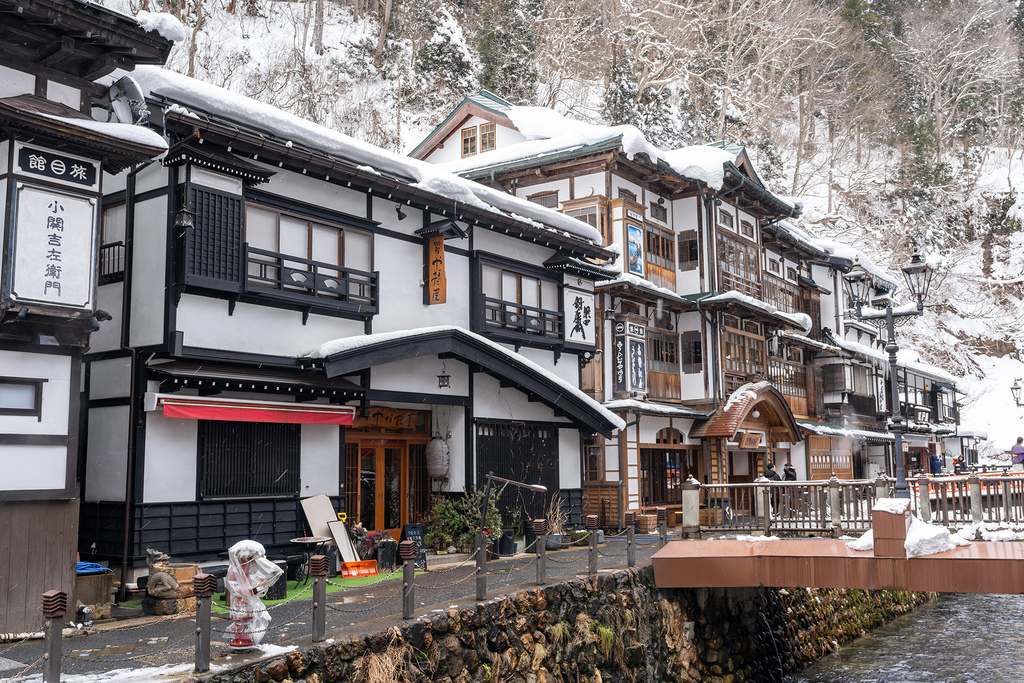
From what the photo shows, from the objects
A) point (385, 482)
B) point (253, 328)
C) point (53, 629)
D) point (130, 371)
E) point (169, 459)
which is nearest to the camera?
point (53, 629)

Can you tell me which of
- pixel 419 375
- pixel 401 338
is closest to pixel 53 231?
pixel 401 338

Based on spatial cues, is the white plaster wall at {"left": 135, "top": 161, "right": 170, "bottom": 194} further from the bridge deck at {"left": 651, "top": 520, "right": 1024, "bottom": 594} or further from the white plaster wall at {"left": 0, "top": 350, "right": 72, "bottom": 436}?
the bridge deck at {"left": 651, "top": 520, "right": 1024, "bottom": 594}

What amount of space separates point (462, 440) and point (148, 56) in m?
9.72

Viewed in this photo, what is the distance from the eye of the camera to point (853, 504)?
16578 millimetres

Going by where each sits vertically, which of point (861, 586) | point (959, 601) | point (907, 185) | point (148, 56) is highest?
point (907, 185)

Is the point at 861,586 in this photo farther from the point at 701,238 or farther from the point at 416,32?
the point at 416,32

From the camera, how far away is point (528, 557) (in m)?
17.8

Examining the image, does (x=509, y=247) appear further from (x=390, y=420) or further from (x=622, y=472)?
(x=622, y=472)

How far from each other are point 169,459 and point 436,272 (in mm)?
6698

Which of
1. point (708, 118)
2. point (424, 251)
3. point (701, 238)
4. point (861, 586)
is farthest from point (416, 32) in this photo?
point (861, 586)

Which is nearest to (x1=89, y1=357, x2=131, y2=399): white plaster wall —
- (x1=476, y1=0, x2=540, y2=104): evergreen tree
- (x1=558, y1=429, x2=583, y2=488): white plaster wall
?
(x1=558, y1=429, x2=583, y2=488): white plaster wall

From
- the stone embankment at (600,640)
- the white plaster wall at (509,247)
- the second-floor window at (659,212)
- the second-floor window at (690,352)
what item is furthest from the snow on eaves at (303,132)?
the second-floor window at (690,352)

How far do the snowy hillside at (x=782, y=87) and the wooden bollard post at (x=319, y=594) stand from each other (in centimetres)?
3491

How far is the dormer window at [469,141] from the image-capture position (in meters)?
30.6
